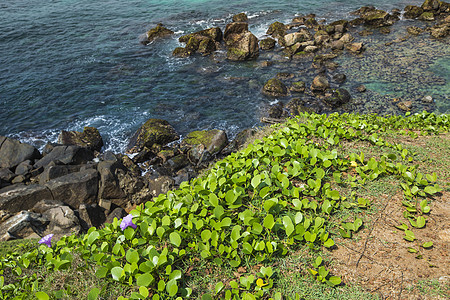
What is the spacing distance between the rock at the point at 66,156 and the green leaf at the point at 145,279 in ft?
33.9

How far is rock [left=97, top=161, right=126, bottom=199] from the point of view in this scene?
33.1 ft

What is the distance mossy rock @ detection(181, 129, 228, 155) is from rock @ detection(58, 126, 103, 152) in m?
4.15

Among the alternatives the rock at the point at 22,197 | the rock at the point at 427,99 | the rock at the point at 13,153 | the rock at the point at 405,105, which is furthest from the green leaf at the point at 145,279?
the rock at the point at 427,99

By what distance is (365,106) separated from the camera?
14.4 metres

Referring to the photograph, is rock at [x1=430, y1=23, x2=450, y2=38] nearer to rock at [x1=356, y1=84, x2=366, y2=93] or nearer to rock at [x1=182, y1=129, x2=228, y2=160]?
rock at [x1=356, y1=84, x2=366, y2=93]

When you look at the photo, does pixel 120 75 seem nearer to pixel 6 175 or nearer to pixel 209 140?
pixel 209 140

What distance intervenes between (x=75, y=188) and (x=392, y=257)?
30.9 feet

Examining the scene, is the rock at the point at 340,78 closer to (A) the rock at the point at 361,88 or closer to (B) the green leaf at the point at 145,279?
(A) the rock at the point at 361,88

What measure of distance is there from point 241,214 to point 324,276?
1.21m

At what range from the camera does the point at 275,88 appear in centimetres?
1612

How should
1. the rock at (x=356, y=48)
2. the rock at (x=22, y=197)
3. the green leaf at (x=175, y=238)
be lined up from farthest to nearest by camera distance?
the rock at (x=356, y=48), the rock at (x=22, y=197), the green leaf at (x=175, y=238)

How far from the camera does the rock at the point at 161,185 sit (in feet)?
34.0

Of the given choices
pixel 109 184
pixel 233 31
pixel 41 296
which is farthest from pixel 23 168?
pixel 233 31

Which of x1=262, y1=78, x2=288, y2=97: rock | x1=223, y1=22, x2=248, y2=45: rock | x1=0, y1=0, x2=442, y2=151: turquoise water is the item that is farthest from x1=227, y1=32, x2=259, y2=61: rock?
x1=262, y1=78, x2=288, y2=97: rock
